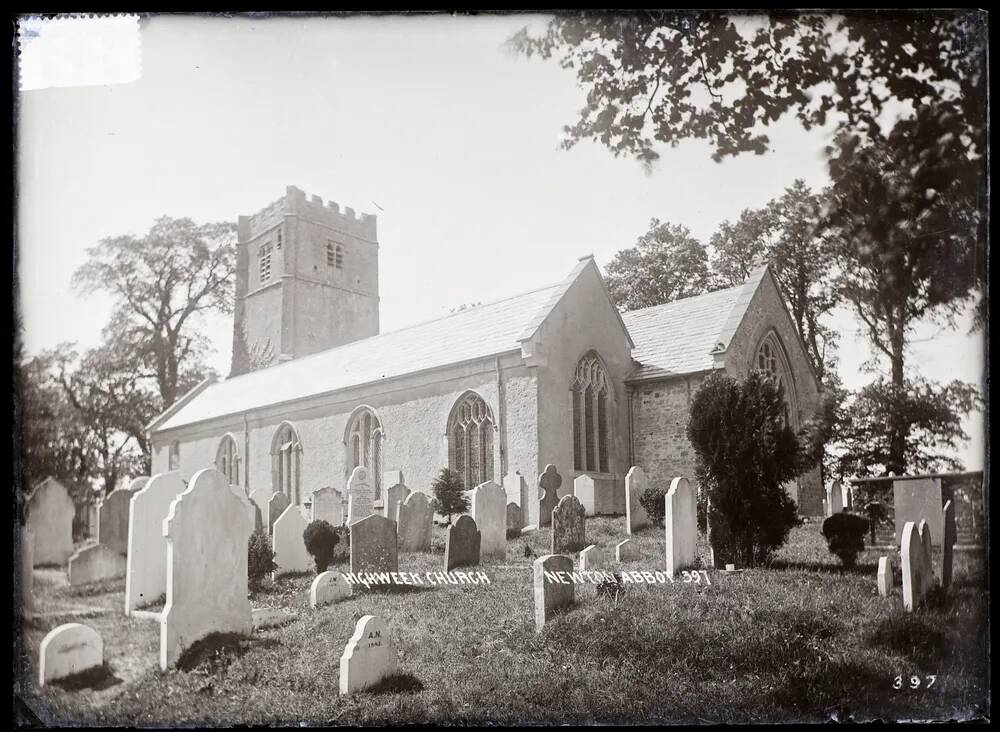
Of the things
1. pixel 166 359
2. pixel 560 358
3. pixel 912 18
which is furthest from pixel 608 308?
pixel 166 359

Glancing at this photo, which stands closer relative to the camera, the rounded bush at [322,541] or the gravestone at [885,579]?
the gravestone at [885,579]

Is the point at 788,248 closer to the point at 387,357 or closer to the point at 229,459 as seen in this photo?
the point at 387,357

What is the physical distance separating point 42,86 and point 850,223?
6793mm

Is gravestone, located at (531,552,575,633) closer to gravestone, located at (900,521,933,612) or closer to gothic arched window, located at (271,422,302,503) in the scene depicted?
gravestone, located at (900,521,933,612)

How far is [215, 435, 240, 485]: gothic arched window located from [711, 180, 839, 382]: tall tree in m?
5.03

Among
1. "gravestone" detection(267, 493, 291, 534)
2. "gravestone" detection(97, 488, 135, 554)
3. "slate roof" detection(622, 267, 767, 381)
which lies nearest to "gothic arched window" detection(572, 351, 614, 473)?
"slate roof" detection(622, 267, 767, 381)

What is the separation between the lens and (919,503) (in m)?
5.95

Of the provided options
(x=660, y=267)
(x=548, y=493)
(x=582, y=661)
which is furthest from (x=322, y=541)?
(x=660, y=267)

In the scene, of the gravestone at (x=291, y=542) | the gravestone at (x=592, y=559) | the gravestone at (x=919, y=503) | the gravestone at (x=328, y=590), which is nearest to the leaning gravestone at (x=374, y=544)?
the gravestone at (x=328, y=590)

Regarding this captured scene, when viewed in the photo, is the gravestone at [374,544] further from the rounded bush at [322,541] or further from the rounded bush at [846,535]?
the rounded bush at [846,535]

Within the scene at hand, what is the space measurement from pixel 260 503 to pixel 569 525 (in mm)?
3270

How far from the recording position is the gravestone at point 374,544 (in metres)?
6.39

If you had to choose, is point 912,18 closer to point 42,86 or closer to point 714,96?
point 714,96

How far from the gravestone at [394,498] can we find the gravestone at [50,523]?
8.80 feet
